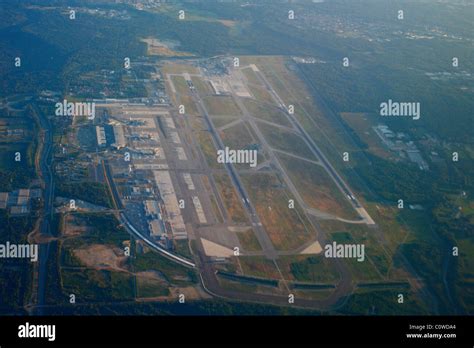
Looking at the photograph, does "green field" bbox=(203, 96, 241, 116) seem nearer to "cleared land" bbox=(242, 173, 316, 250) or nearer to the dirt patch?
"cleared land" bbox=(242, 173, 316, 250)

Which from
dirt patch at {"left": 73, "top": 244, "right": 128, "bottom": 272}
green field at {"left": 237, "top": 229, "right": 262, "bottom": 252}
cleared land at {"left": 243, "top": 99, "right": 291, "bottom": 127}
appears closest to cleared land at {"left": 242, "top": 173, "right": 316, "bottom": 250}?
green field at {"left": 237, "top": 229, "right": 262, "bottom": 252}

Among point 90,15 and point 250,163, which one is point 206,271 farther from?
point 90,15

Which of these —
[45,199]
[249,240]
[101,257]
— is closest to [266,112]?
[249,240]

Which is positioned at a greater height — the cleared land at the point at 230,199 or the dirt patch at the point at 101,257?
the cleared land at the point at 230,199

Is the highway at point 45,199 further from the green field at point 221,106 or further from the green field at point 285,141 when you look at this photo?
the green field at point 285,141

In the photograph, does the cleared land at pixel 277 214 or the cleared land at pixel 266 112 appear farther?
the cleared land at pixel 266 112

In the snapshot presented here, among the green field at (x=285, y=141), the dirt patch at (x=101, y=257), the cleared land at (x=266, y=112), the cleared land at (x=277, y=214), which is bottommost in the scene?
the dirt patch at (x=101, y=257)

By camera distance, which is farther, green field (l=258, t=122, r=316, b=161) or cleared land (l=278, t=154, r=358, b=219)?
green field (l=258, t=122, r=316, b=161)

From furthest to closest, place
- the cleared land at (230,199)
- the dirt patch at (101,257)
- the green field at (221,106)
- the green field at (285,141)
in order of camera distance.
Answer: the green field at (221,106) < the green field at (285,141) < the cleared land at (230,199) < the dirt patch at (101,257)

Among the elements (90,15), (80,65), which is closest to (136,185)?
(80,65)

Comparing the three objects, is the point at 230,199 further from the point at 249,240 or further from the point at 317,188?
the point at 317,188

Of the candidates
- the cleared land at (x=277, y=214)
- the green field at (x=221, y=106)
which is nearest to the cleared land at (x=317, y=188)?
the cleared land at (x=277, y=214)
